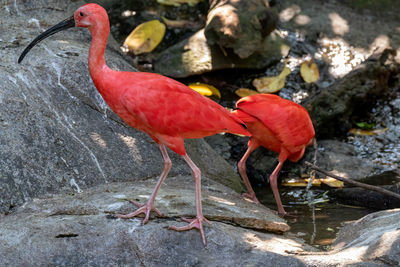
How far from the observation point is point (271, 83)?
26.6 feet

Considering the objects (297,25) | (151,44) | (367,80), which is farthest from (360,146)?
(151,44)

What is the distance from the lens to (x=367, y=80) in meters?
7.84

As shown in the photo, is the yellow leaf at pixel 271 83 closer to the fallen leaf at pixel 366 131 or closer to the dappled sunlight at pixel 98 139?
the fallen leaf at pixel 366 131

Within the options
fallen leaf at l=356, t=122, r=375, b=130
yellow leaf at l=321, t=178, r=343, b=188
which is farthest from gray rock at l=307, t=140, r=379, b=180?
fallen leaf at l=356, t=122, r=375, b=130

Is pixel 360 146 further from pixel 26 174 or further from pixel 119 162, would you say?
pixel 26 174

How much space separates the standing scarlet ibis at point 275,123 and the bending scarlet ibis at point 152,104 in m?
1.14

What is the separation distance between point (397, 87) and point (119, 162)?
16.2 feet

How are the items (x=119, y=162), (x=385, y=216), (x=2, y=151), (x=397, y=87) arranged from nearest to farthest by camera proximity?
(x=2, y=151) → (x=385, y=216) → (x=119, y=162) → (x=397, y=87)

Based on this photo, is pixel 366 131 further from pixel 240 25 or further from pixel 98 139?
pixel 98 139

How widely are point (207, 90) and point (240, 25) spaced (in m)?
1.01

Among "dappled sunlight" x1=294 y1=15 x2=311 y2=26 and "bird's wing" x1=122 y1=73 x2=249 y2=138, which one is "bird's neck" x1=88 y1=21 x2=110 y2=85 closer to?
"bird's wing" x1=122 y1=73 x2=249 y2=138

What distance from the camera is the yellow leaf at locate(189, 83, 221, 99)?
7.86m

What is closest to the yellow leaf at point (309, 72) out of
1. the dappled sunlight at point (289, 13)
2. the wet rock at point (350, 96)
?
the wet rock at point (350, 96)

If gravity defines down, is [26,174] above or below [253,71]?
above
